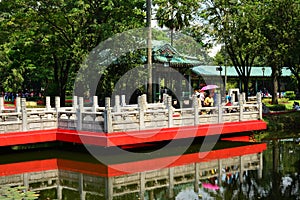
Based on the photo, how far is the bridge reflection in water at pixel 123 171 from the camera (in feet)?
42.6

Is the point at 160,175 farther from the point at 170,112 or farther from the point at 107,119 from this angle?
the point at 170,112

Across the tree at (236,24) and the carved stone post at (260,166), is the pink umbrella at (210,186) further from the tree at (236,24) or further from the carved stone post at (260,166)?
the tree at (236,24)

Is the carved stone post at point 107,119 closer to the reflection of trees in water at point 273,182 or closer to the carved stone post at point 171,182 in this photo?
the carved stone post at point 171,182

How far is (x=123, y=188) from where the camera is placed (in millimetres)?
13141

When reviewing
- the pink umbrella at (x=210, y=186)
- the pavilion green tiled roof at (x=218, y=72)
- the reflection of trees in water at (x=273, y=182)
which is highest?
A: the pavilion green tiled roof at (x=218, y=72)

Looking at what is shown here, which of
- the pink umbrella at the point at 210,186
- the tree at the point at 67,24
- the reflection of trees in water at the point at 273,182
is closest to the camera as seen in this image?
the reflection of trees in water at the point at 273,182

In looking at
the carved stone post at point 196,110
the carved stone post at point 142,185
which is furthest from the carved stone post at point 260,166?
the carved stone post at point 142,185

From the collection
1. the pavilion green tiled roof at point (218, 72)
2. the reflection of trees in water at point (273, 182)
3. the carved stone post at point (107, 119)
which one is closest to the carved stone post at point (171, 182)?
the reflection of trees in water at point (273, 182)

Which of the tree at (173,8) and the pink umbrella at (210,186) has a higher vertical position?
the tree at (173,8)

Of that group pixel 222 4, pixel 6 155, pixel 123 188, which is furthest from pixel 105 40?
pixel 123 188

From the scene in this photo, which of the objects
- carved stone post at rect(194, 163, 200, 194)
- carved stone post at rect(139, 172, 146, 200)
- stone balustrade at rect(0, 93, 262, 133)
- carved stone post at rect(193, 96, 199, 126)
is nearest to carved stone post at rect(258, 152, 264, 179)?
carved stone post at rect(194, 163, 200, 194)

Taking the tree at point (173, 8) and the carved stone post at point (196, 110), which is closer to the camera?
the carved stone post at point (196, 110)

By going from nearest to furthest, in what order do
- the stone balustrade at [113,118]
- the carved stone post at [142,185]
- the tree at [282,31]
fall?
the carved stone post at [142,185] < the stone balustrade at [113,118] < the tree at [282,31]

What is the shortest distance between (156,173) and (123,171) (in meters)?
1.12
